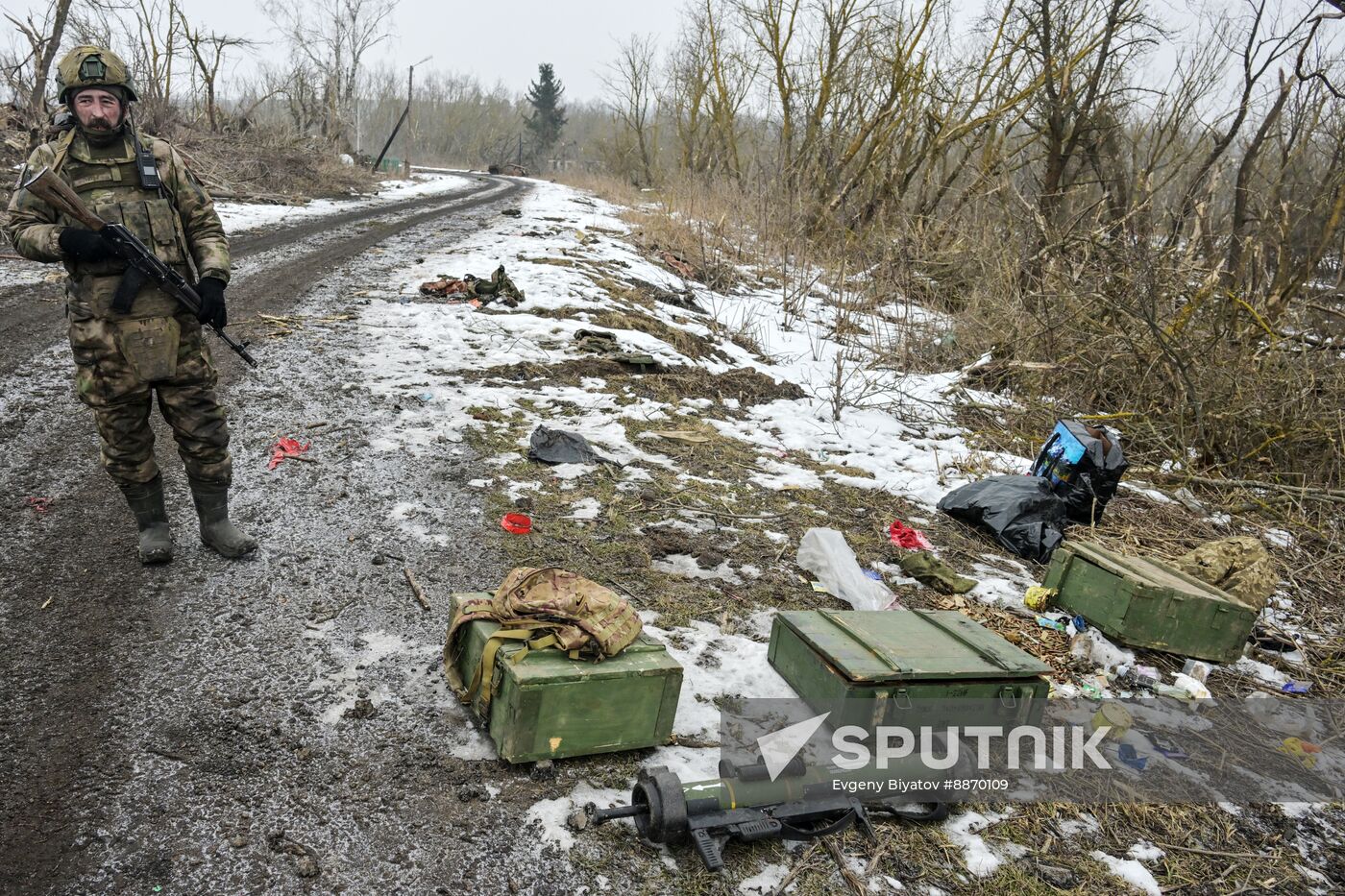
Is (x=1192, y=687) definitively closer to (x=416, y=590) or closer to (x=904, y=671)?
(x=904, y=671)

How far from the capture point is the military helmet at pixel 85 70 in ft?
9.45

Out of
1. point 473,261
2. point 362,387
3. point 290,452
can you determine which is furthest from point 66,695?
point 473,261

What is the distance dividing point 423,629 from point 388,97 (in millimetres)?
72620

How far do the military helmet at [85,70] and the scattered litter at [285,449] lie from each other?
Result: 208 cm

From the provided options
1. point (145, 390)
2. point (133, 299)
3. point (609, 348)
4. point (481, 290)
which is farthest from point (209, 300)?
point (481, 290)

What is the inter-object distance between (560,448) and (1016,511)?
9.43 feet

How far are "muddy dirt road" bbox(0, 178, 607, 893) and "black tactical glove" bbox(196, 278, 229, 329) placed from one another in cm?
105

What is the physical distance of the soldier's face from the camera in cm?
291

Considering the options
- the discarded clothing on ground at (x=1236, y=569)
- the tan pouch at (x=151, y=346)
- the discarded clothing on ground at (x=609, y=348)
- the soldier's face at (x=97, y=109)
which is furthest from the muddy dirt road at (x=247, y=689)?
the discarded clothing on ground at (x=1236, y=569)

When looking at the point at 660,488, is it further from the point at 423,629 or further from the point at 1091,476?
the point at 1091,476

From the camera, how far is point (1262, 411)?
605 cm

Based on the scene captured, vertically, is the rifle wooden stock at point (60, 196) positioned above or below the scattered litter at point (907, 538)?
above

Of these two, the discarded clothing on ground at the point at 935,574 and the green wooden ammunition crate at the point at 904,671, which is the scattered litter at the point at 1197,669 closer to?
the discarded clothing on ground at the point at 935,574

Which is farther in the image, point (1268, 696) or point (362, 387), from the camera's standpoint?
point (362, 387)
